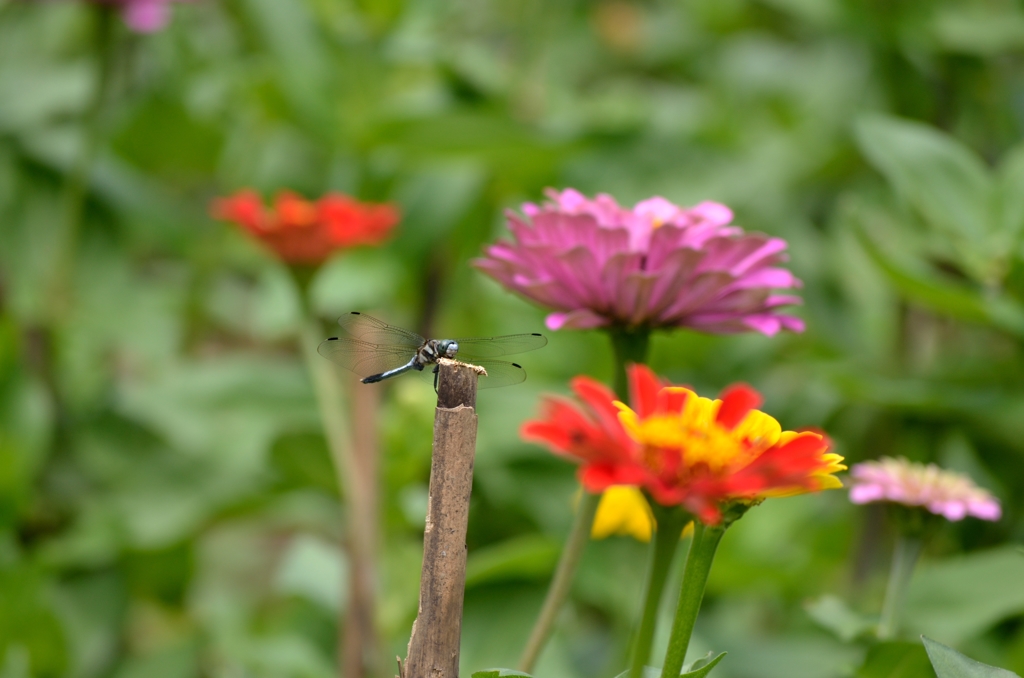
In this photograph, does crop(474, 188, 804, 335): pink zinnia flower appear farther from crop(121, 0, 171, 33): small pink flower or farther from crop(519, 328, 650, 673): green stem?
crop(121, 0, 171, 33): small pink flower

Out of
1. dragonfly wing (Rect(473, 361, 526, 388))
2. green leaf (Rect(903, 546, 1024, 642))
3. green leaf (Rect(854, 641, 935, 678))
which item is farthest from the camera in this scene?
green leaf (Rect(903, 546, 1024, 642))

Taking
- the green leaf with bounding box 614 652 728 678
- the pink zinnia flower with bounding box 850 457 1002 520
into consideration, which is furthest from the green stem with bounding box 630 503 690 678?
the pink zinnia flower with bounding box 850 457 1002 520

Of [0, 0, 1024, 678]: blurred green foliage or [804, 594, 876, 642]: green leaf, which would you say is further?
[0, 0, 1024, 678]: blurred green foliage

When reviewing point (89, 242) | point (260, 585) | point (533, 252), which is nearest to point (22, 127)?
point (89, 242)

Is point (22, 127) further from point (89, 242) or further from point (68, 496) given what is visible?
point (68, 496)

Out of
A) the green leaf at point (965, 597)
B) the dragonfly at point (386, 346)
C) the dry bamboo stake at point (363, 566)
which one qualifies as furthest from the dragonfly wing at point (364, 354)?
the green leaf at point (965, 597)

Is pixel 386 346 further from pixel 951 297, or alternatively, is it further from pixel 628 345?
pixel 951 297
